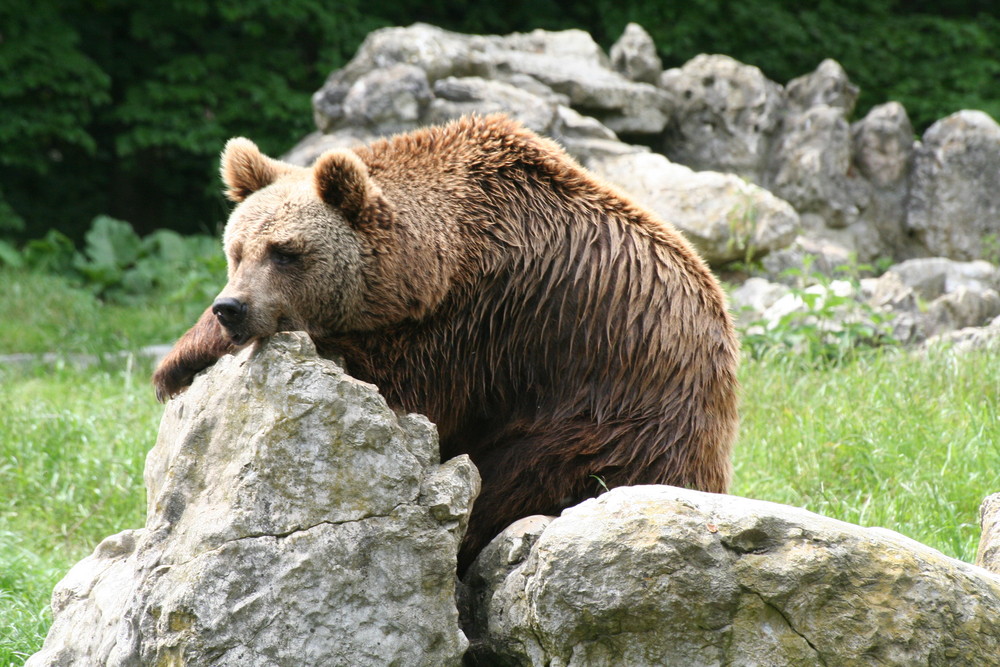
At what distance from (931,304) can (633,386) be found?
5.35 metres

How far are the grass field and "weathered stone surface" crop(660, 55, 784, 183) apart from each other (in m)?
4.25

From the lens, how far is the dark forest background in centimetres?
1178

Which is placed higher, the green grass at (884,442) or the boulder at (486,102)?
the boulder at (486,102)

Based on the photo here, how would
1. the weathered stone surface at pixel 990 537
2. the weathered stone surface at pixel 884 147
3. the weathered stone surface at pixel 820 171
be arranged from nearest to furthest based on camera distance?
the weathered stone surface at pixel 990 537 → the weathered stone surface at pixel 820 171 → the weathered stone surface at pixel 884 147

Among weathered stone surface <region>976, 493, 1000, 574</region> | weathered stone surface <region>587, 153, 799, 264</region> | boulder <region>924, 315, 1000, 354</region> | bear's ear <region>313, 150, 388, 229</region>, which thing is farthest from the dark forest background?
weathered stone surface <region>976, 493, 1000, 574</region>

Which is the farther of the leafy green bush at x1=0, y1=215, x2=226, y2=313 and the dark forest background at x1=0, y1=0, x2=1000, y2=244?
the dark forest background at x1=0, y1=0, x2=1000, y2=244

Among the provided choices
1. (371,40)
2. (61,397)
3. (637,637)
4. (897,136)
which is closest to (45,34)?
(371,40)

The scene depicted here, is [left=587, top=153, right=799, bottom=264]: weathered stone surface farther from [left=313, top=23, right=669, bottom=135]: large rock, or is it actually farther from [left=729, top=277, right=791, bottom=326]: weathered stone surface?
[left=313, top=23, right=669, bottom=135]: large rock

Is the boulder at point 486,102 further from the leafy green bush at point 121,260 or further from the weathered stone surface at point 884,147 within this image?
the weathered stone surface at point 884,147

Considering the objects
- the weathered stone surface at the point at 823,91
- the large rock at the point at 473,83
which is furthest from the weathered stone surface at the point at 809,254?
the large rock at the point at 473,83

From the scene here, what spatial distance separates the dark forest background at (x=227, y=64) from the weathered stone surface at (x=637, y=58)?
2.49 meters

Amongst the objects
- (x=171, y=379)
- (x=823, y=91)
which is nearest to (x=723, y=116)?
(x=823, y=91)

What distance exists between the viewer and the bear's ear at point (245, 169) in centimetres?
364

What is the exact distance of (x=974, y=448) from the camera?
188 inches
